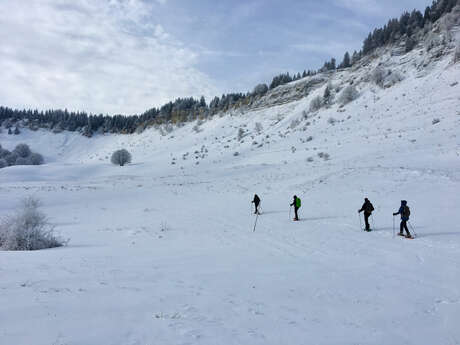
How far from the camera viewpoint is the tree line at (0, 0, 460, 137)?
6775 centimetres

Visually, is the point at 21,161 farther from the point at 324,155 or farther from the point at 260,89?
the point at 324,155

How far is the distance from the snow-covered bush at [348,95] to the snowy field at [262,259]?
1930 cm

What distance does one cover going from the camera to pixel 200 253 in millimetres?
10695

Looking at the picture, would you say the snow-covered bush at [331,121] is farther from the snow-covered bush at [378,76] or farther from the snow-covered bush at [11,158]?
the snow-covered bush at [11,158]

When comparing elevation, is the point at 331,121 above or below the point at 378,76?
below

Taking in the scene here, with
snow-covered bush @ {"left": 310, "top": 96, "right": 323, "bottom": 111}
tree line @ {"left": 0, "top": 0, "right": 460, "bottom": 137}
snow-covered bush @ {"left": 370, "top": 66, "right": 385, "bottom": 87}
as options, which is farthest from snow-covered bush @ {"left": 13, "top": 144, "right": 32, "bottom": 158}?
snow-covered bush @ {"left": 370, "top": 66, "right": 385, "bottom": 87}

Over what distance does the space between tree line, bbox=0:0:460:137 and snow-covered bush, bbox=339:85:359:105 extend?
50.6ft

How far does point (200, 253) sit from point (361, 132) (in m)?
35.5

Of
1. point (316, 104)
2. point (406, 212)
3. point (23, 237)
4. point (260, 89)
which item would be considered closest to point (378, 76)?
point (316, 104)

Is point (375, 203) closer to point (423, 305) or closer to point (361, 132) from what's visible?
point (423, 305)

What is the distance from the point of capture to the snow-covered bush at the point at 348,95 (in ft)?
180

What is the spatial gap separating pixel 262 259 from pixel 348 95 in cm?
5244

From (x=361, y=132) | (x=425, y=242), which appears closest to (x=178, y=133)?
(x=361, y=132)

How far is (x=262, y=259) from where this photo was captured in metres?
9.97
